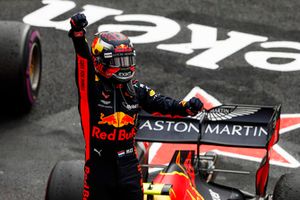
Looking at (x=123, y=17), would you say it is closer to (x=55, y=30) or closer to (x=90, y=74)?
(x=55, y=30)

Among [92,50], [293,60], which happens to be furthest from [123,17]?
[92,50]

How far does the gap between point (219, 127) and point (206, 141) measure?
247mm

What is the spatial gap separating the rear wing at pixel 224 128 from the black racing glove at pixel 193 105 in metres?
0.72

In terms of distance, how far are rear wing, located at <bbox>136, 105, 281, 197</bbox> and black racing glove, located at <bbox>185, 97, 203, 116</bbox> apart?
719 mm

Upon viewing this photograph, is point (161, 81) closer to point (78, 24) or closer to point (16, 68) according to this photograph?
point (16, 68)

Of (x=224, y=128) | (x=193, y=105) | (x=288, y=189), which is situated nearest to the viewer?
(x=193, y=105)

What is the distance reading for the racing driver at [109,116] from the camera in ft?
25.2

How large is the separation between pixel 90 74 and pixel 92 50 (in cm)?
19

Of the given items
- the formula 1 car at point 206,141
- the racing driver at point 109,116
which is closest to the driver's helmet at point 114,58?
the racing driver at point 109,116

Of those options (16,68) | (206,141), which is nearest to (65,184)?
(206,141)

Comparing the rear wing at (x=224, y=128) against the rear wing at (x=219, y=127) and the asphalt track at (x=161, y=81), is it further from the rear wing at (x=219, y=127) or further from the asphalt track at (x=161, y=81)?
the asphalt track at (x=161, y=81)

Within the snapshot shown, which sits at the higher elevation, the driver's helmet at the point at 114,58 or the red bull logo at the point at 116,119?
the driver's helmet at the point at 114,58

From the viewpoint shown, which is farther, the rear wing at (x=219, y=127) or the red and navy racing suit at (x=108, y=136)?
the rear wing at (x=219, y=127)

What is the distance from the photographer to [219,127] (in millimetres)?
8969
